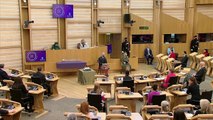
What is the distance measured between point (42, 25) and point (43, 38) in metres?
0.79

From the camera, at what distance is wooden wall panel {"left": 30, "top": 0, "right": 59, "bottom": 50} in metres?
16.9

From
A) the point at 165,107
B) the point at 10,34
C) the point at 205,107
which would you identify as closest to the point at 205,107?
the point at 205,107

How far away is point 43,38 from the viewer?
57.2 feet

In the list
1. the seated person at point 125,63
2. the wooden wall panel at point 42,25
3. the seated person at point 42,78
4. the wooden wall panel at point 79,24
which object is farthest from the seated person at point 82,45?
the seated person at point 42,78

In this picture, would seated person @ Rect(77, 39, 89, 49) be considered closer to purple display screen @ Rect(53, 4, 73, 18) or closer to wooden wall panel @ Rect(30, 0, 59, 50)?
wooden wall panel @ Rect(30, 0, 59, 50)

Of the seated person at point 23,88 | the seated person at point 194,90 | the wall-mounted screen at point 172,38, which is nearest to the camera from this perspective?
the seated person at point 194,90

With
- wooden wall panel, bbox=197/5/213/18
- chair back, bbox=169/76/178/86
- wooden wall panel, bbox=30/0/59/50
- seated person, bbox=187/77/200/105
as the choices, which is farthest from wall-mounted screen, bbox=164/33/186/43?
seated person, bbox=187/77/200/105

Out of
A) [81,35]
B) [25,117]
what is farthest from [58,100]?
[81,35]

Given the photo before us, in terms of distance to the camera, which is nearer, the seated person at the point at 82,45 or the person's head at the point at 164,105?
the person's head at the point at 164,105

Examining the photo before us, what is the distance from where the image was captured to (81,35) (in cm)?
1861

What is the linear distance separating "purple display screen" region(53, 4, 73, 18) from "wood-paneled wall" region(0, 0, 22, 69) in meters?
2.24

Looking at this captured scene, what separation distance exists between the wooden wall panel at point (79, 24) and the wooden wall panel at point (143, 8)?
372cm

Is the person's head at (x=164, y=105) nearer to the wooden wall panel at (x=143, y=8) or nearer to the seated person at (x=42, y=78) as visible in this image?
the seated person at (x=42, y=78)

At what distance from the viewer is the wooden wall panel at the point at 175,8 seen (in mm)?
21639
